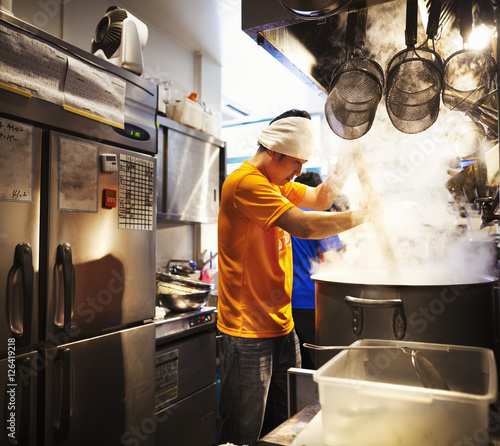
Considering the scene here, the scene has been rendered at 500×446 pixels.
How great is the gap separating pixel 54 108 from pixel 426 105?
1386 millimetres

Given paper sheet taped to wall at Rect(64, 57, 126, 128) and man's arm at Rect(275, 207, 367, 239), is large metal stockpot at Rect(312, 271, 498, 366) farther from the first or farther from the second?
paper sheet taped to wall at Rect(64, 57, 126, 128)

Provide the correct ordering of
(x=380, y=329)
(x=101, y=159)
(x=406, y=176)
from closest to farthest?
1. (x=380, y=329)
2. (x=101, y=159)
3. (x=406, y=176)

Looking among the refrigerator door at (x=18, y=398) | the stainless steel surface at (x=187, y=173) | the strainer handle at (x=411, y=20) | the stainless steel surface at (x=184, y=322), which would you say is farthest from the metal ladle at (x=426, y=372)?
the stainless steel surface at (x=187, y=173)

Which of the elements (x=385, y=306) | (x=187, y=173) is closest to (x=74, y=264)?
(x=385, y=306)

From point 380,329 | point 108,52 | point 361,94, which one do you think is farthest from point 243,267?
point 108,52

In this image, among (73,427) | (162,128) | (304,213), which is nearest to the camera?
(304,213)

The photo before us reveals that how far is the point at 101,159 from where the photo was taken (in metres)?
1.81

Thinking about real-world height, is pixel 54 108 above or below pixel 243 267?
above

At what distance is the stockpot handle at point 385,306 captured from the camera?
1021 mm

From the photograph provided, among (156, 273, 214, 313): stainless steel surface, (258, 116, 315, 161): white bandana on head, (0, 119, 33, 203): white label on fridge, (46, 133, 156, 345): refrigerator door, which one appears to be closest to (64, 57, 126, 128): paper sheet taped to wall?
(46, 133, 156, 345): refrigerator door

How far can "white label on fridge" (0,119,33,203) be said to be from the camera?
144 centimetres

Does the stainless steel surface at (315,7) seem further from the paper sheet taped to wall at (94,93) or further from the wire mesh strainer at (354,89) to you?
the paper sheet taped to wall at (94,93)

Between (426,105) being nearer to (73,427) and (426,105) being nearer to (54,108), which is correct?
(54,108)

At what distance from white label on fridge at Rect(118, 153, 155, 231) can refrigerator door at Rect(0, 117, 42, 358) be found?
0.42 metres
